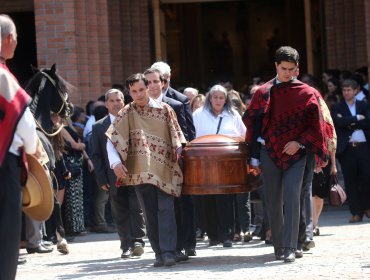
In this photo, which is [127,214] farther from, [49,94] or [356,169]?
[356,169]

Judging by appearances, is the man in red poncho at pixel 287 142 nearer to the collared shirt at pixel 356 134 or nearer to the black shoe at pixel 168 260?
the black shoe at pixel 168 260

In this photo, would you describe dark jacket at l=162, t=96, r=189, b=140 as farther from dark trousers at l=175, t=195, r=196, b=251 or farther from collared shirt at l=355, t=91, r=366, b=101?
collared shirt at l=355, t=91, r=366, b=101

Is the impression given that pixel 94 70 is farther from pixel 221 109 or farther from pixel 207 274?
pixel 207 274

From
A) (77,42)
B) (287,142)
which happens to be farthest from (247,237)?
(77,42)

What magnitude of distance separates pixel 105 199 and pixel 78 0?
3.20 meters

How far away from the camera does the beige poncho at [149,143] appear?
456 inches

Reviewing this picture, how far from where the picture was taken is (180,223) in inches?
485

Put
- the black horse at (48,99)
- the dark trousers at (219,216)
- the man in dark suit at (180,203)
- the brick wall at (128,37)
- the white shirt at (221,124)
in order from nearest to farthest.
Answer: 1. the man in dark suit at (180,203)
2. the black horse at (48,99)
3. the dark trousers at (219,216)
4. the white shirt at (221,124)
5. the brick wall at (128,37)

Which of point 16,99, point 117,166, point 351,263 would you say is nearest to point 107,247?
point 117,166

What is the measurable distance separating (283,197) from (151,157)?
1251 mm

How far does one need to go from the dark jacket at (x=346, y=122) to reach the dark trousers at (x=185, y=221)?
4796 mm

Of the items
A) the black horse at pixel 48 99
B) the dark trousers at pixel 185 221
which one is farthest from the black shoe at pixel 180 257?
the black horse at pixel 48 99

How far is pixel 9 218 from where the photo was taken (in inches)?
303

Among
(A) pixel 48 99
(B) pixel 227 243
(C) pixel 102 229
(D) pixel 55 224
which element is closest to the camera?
(A) pixel 48 99
